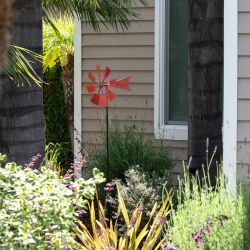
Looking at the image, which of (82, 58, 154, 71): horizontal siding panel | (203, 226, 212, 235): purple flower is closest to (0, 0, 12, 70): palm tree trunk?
(203, 226, 212, 235): purple flower

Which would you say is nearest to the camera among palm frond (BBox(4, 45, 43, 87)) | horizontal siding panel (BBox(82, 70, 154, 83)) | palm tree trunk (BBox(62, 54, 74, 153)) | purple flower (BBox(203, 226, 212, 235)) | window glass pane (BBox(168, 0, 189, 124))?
purple flower (BBox(203, 226, 212, 235))

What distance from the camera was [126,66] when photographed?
10195mm

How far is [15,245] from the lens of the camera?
4.68 m

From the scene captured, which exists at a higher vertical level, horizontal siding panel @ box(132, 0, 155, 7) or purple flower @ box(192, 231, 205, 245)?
horizontal siding panel @ box(132, 0, 155, 7)

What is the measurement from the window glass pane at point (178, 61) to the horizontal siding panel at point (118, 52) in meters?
0.37

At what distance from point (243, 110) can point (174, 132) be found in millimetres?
2762

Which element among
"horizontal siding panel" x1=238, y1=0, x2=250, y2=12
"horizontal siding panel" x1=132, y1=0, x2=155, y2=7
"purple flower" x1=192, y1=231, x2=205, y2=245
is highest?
"horizontal siding panel" x1=132, y1=0, x2=155, y2=7

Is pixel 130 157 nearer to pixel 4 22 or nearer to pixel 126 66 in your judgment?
pixel 126 66

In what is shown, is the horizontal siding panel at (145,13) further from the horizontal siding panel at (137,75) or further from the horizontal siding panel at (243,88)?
the horizontal siding panel at (243,88)

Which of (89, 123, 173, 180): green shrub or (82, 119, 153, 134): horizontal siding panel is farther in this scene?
(82, 119, 153, 134): horizontal siding panel

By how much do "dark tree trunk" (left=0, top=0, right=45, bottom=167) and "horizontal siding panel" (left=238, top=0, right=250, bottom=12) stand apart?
1.74 metres

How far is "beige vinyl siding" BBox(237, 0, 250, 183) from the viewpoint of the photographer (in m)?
6.83

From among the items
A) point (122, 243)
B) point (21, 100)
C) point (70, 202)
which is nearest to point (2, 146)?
point (21, 100)

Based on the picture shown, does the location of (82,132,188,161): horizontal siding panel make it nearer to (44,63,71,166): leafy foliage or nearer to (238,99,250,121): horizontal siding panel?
(238,99,250,121): horizontal siding panel
